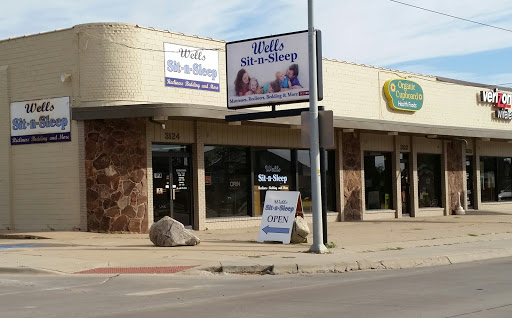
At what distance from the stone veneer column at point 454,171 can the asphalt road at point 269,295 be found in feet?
68.9

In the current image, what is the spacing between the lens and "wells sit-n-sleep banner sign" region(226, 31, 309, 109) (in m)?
20.0

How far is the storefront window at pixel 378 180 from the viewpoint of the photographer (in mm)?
31594

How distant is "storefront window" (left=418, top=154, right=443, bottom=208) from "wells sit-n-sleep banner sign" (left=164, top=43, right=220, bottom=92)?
43.7ft

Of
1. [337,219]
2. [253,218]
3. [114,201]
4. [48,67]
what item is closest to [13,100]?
[48,67]

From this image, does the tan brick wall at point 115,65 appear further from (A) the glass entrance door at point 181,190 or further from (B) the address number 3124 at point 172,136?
(A) the glass entrance door at point 181,190

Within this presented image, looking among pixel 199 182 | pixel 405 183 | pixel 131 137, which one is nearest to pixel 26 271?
pixel 131 137

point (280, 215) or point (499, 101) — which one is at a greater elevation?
point (499, 101)

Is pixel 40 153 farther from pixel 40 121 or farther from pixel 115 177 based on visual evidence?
pixel 115 177

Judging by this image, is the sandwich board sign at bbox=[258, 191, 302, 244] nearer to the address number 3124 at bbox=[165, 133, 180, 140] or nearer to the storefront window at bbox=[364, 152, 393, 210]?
the address number 3124 at bbox=[165, 133, 180, 140]

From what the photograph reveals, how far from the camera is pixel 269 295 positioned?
1150 cm

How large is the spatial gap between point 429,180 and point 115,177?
17697 mm

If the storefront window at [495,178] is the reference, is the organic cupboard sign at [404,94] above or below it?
above

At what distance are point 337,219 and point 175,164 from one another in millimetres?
8407

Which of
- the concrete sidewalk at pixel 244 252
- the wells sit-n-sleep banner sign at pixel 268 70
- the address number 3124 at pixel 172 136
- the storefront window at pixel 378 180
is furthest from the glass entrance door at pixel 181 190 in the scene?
the storefront window at pixel 378 180
